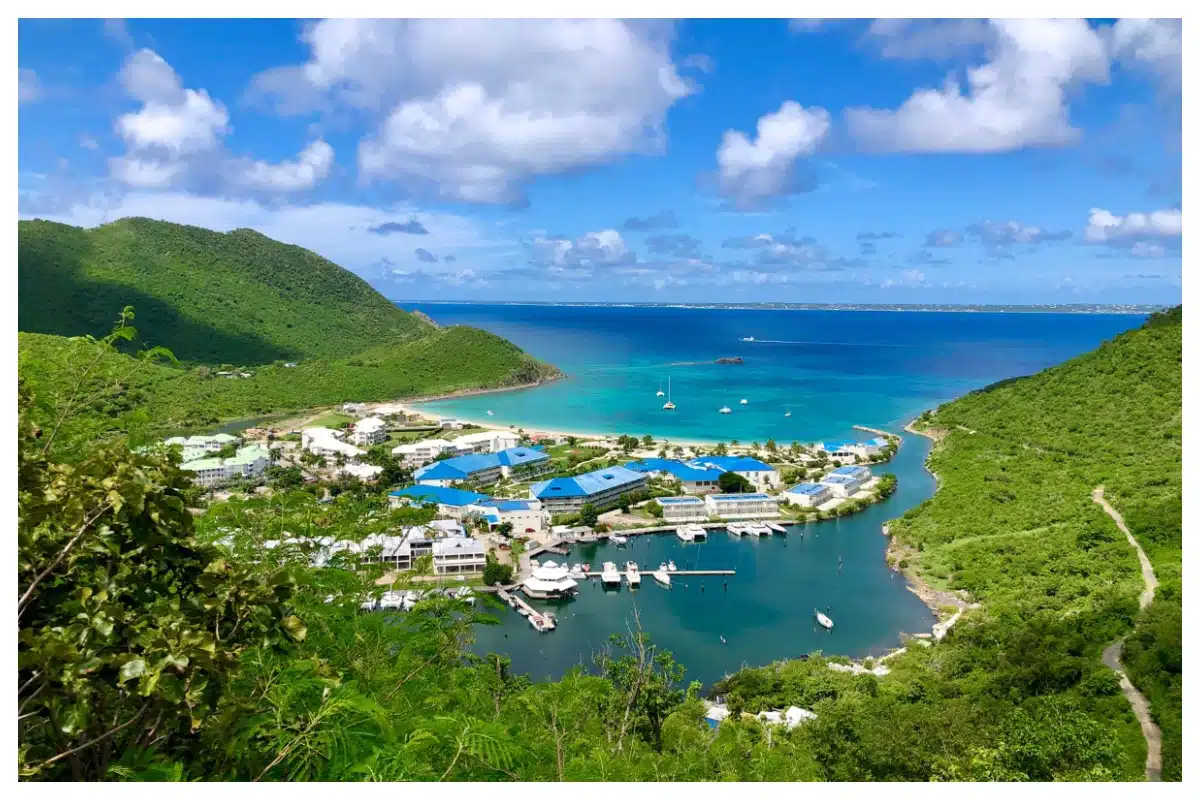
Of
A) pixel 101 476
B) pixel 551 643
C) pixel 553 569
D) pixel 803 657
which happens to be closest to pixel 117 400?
pixel 101 476

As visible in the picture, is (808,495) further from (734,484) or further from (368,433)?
(368,433)

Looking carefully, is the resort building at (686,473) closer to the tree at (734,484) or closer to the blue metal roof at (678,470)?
the blue metal roof at (678,470)

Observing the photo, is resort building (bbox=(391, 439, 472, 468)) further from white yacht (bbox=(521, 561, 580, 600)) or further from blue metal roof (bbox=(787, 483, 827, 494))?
blue metal roof (bbox=(787, 483, 827, 494))

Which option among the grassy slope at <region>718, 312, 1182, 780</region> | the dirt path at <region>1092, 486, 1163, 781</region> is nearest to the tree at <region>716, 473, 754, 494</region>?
the grassy slope at <region>718, 312, 1182, 780</region>

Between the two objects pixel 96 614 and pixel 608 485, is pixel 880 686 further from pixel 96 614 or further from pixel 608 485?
pixel 608 485

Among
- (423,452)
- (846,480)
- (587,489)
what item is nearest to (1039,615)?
(846,480)

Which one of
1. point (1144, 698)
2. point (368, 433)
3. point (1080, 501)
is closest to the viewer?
point (1144, 698)
